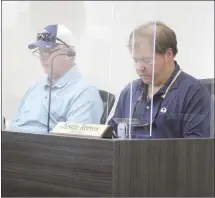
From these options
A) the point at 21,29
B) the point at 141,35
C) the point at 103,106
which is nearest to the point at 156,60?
the point at 141,35

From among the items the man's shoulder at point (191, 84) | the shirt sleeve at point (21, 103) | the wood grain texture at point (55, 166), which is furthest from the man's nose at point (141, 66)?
the shirt sleeve at point (21, 103)

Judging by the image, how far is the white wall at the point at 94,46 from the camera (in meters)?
1.20

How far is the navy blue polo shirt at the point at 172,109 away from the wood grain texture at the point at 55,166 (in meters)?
0.10

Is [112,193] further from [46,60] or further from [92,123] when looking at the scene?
[46,60]

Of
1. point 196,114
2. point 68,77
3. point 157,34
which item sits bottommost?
point 196,114

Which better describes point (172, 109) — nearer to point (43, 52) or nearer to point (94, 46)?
point (94, 46)

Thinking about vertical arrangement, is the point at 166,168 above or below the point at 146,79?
below

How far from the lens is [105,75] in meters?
1.22

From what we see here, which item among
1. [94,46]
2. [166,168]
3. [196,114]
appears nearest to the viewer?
[166,168]

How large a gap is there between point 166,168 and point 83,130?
0.23 m

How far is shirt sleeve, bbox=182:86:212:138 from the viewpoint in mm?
1152

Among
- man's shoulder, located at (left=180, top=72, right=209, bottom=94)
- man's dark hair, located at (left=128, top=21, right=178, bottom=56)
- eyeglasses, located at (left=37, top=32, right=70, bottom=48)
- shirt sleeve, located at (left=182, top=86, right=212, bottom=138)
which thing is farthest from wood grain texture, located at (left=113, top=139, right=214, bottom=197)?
eyeglasses, located at (left=37, top=32, right=70, bottom=48)

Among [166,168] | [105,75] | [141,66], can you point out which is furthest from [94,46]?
[166,168]

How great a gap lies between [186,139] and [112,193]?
10.6 inches
